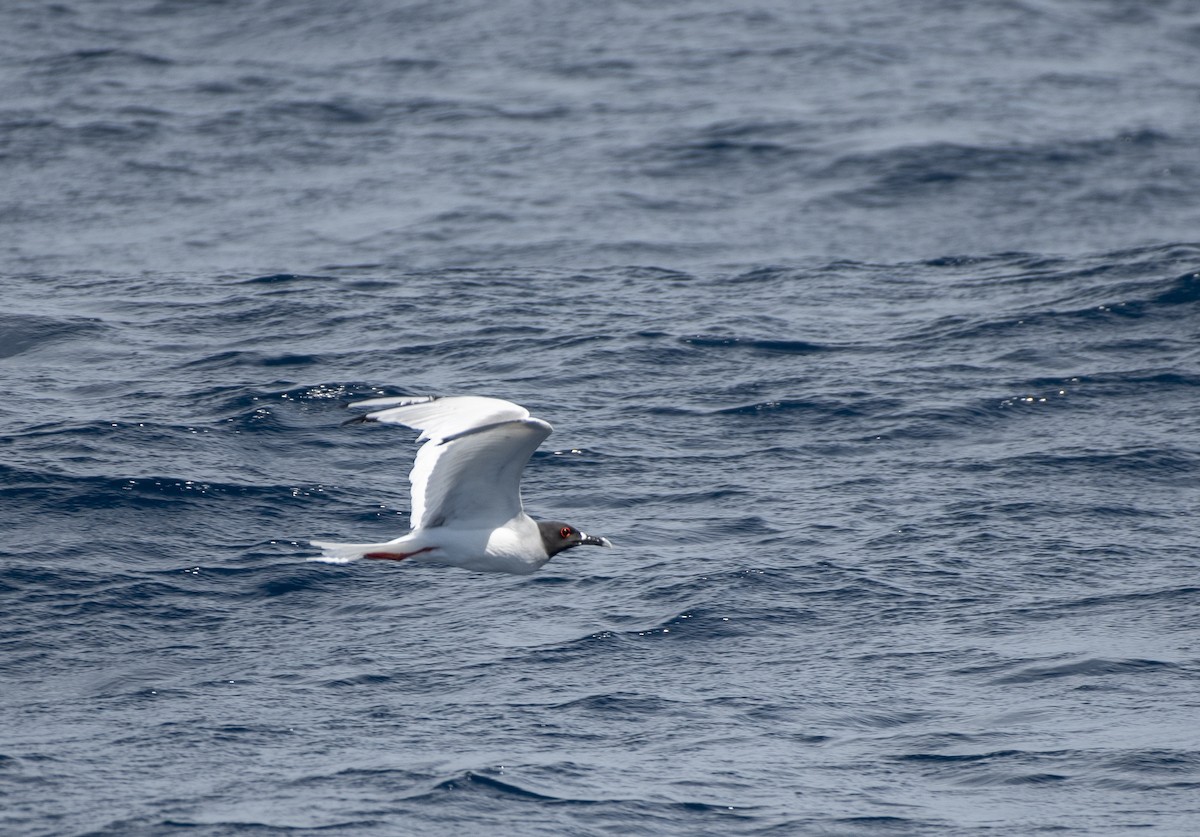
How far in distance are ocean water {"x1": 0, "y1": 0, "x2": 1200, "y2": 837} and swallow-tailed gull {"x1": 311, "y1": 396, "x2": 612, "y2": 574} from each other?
4.16ft

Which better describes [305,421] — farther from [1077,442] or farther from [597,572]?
[1077,442]

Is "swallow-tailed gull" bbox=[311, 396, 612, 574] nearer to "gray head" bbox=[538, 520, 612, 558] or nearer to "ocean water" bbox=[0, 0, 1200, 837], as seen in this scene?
"gray head" bbox=[538, 520, 612, 558]

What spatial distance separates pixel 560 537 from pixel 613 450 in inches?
162

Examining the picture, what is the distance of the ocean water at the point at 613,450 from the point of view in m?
14.1

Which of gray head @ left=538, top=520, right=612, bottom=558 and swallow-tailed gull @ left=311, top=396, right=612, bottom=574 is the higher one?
swallow-tailed gull @ left=311, top=396, right=612, bottom=574

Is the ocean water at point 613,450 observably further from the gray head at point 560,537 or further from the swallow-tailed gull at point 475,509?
the swallow-tailed gull at point 475,509

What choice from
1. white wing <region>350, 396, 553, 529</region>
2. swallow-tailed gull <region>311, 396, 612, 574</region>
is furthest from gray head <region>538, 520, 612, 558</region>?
white wing <region>350, 396, 553, 529</region>

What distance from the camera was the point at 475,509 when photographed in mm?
14453

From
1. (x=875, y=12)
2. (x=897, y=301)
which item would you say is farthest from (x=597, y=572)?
(x=875, y=12)

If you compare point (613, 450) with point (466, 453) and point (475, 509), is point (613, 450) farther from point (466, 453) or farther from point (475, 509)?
point (466, 453)

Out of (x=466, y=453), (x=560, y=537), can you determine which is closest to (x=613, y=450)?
(x=560, y=537)

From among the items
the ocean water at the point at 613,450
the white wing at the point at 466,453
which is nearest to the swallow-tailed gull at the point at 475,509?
the white wing at the point at 466,453

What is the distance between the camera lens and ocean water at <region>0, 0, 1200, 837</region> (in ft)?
46.1

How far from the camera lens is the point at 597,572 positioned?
56.4 ft
